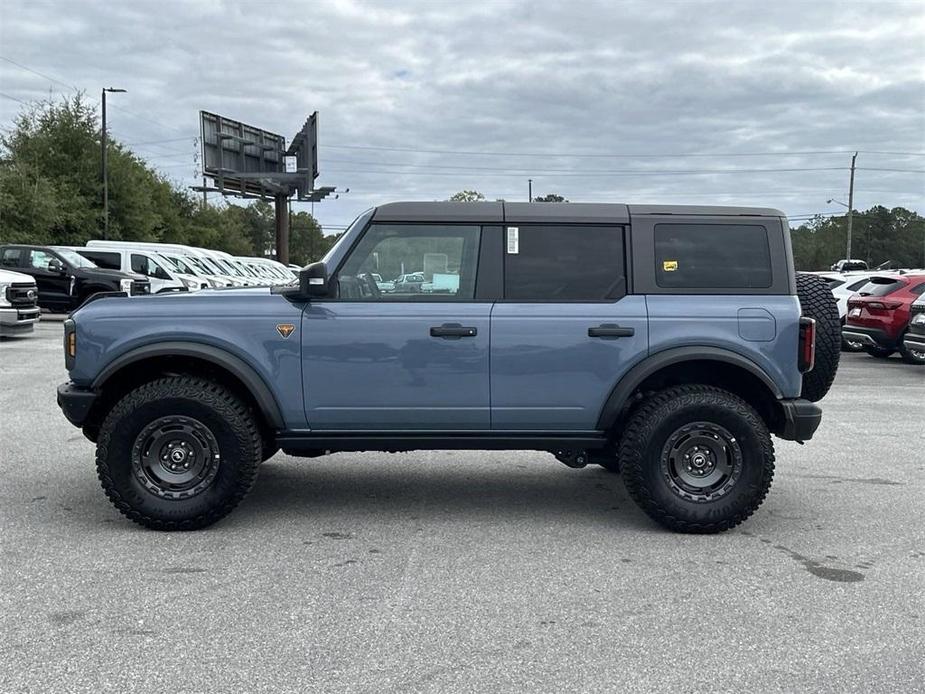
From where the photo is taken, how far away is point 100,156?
38844 millimetres

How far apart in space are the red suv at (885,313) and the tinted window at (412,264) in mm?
11262

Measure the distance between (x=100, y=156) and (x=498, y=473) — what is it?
1476 inches

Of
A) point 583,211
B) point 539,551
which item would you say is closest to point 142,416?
point 539,551

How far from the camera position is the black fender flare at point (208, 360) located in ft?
16.1

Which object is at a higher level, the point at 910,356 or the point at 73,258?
the point at 73,258

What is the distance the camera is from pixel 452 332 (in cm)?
495

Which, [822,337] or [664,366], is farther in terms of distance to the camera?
[822,337]

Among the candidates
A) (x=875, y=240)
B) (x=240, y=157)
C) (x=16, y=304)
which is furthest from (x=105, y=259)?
(x=875, y=240)

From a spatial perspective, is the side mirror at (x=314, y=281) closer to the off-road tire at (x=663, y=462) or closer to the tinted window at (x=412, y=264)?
the tinted window at (x=412, y=264)

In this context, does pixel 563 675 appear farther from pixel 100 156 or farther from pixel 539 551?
pixel 100 156

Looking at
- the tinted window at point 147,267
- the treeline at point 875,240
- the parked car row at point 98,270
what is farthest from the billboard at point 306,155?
the treeline at point 875,240

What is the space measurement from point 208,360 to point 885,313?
12.8 meters

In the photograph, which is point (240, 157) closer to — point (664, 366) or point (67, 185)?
point (67, 185)

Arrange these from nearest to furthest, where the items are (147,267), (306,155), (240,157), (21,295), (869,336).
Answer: (869,336)
(21,295)
(147,267)
(306,155)
(240,157)
